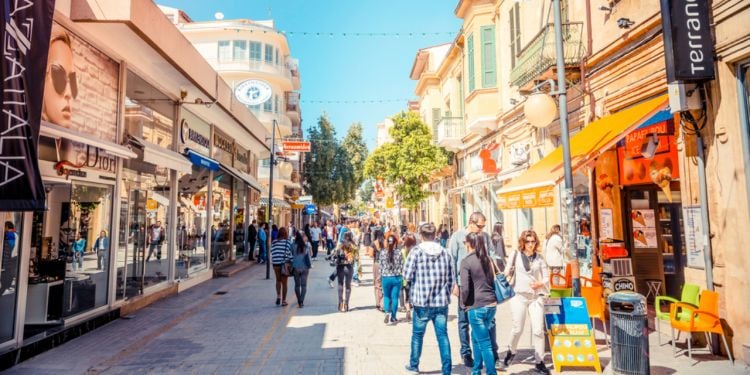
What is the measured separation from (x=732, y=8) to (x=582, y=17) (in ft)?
15.1

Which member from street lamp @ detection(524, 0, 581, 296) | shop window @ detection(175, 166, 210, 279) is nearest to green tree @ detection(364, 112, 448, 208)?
shop window @ detection(175, 166, 210, 279)

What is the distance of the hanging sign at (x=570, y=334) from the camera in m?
5.38

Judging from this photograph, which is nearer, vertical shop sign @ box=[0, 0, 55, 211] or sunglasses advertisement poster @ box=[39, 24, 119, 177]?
vertical shop sign @ box=[0, 0, 55, 211]

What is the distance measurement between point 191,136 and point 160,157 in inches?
129

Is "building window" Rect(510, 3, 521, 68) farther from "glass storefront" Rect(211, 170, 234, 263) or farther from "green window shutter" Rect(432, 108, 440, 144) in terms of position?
"green window shutter" Rect(432, 108, 440, 144)

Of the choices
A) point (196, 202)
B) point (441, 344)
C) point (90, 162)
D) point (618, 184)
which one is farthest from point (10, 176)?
point (618, 184)

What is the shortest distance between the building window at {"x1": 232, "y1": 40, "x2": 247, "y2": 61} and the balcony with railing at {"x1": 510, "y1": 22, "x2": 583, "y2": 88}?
1023 inches

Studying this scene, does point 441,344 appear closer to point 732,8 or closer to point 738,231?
point 738,231

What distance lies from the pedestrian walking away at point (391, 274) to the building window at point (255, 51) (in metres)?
28.4

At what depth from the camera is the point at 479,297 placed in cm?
494

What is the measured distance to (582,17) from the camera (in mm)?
9930

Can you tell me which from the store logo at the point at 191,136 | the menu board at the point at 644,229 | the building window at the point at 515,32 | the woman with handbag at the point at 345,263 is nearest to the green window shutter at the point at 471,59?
the building window at the point at 515,32

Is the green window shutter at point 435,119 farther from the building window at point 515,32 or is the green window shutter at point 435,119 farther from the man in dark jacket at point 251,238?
the man in dark jacket at point 251,238

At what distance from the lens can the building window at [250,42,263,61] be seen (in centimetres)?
3247
